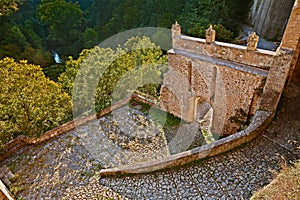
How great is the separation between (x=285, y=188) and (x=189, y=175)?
2.72m

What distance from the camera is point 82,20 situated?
1325 inches

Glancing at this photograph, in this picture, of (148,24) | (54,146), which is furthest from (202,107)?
(148,24)

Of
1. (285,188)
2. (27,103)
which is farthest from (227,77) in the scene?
(27,103)

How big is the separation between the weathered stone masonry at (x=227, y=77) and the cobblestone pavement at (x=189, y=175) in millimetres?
1161

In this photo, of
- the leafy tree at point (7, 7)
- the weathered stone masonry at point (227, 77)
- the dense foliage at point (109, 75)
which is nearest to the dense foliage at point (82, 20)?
the leafy tree at point (7, 7)

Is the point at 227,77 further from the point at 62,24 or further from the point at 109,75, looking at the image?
the point at 62,24

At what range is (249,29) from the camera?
69.8 ft

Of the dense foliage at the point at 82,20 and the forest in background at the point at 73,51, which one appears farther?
the dense foliage at the point at 82,20

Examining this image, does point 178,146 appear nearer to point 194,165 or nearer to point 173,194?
point 194,165

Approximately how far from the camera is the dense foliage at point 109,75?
14867mm

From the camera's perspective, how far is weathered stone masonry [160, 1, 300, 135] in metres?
7.75

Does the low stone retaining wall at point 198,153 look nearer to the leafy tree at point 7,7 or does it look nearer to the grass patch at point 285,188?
the grass patch at point 285,188

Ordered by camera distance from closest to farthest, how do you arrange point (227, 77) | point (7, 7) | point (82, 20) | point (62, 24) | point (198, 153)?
point (198, 153) → point (227, 77) → point (7, 7) → point (62, 24) → point (82, 20)

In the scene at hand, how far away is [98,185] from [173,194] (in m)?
2.76
